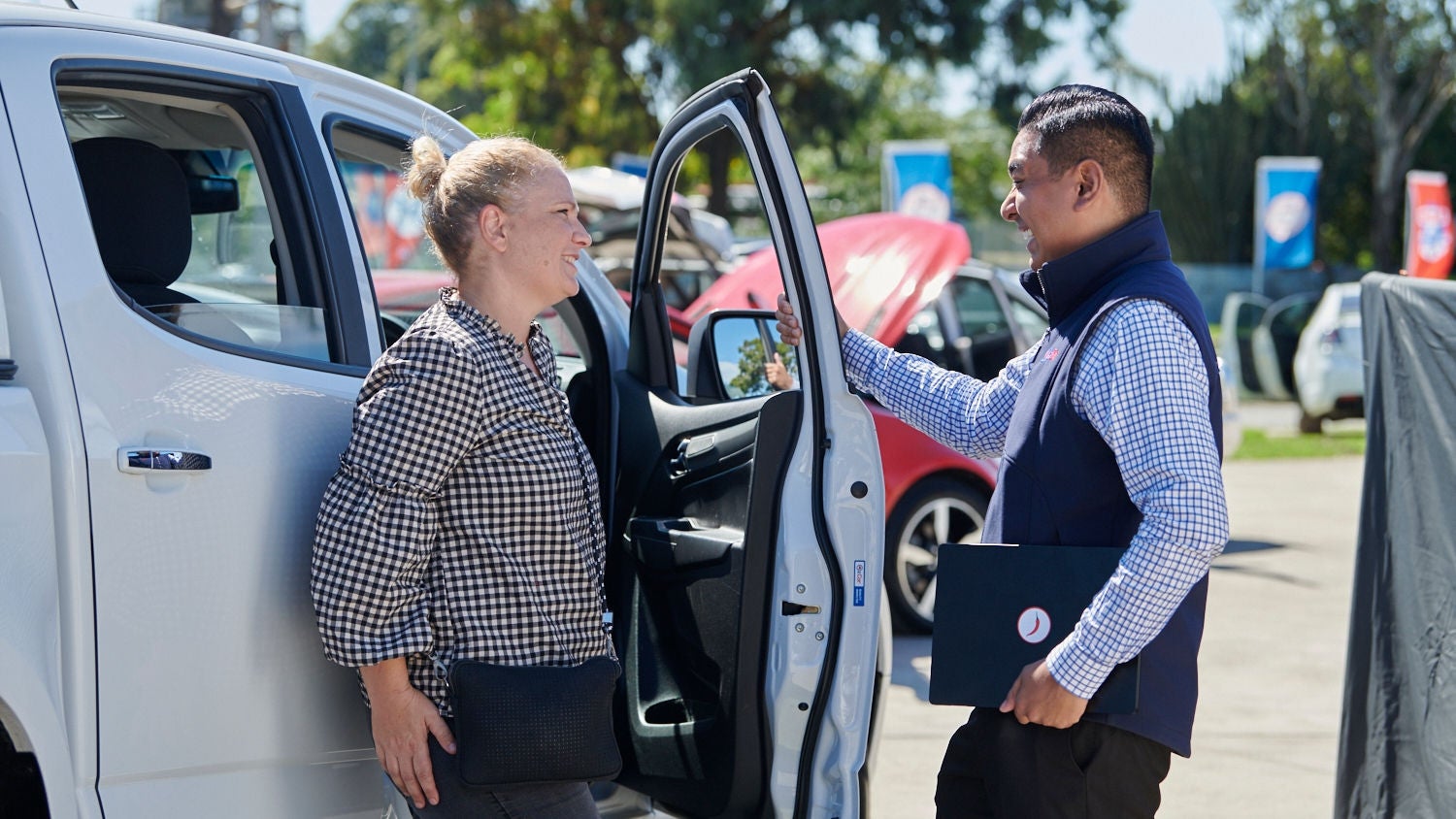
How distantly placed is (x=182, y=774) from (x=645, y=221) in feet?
5.44

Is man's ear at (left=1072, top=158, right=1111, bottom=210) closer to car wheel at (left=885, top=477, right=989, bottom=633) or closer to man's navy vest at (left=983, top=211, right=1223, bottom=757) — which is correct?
man's navy vest at (left=983, top=211, right=1223, bottom=757)

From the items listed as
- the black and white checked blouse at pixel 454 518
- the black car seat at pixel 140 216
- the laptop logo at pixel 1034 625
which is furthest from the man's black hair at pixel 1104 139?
the black car seat at pixel 140 216

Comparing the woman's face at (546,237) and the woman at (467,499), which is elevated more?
the woman's face at (546,237)

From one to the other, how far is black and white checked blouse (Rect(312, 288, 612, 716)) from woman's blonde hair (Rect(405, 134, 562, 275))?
10 centimetres

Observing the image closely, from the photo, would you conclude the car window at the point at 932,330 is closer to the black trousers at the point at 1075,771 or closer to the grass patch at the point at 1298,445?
the black trousers at the point at 1075,771

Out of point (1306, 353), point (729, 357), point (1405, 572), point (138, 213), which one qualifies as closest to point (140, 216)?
point (138, 213)

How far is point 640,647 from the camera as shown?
3.26m

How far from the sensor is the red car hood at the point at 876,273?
675 cm

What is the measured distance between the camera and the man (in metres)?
2.43

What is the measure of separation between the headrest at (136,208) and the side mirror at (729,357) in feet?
3.88

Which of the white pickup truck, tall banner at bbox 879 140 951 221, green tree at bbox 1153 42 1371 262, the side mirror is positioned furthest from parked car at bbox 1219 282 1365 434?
green tree at bbox 1153 42 1371 262

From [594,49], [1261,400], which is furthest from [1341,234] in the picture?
[594,49]

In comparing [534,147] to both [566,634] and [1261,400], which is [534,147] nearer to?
[566,634]

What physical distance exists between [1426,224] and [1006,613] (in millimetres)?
20529
